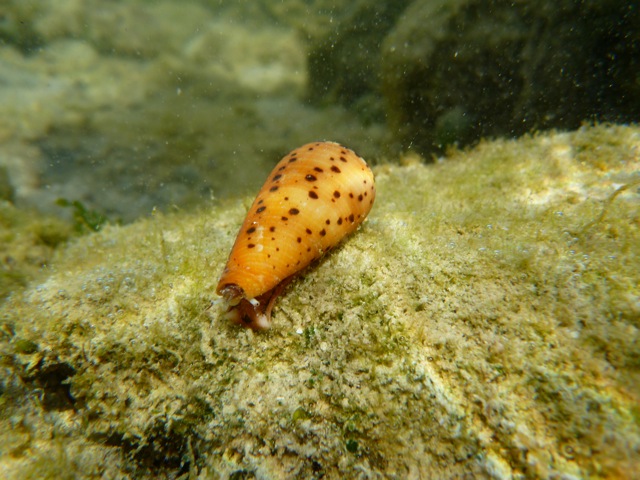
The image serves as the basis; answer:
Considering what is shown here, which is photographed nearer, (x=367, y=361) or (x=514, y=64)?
(x=367, y=361)

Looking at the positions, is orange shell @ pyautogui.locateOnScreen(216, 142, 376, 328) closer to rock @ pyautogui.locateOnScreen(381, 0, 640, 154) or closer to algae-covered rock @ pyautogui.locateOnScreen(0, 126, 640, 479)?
algae-covered rock @ pyautogui.locateOnScreen(0, 126, 640, 479)

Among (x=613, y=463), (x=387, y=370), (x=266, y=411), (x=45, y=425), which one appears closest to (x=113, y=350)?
(x=45, y=425)

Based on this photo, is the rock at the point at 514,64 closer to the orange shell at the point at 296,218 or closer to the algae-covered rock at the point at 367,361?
the algae-covered rock at the point at 367,361

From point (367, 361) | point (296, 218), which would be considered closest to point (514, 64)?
point (296, 218)

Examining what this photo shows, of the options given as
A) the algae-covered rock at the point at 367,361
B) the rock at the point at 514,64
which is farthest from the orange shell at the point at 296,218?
the rock at the point at 514,64

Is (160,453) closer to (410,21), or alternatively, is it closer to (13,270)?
(13,270)

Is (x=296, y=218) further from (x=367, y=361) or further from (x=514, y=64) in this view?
(x=514, y=64)
